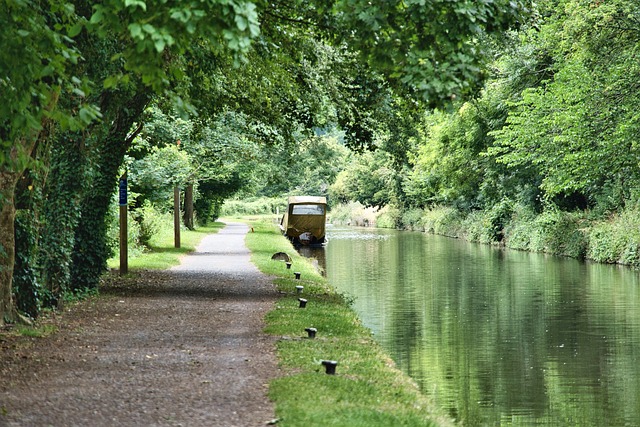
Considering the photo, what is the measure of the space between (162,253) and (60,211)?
689 inches

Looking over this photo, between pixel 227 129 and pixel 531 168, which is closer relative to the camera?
pixel 227 129

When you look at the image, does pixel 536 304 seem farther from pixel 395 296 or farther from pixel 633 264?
pixel 633 264

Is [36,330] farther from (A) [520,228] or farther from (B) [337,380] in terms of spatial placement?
(A) [520,228]

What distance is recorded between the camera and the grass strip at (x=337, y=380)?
8.86 metres

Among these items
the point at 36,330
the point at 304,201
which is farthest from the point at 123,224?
the point at 304,201

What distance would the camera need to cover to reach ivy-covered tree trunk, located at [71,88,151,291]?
765 inches

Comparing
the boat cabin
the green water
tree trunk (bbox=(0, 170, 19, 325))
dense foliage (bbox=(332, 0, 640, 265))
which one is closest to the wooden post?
the green water

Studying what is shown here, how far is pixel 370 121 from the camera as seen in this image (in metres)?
20.5

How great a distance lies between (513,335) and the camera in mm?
19141

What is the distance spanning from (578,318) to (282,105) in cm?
795

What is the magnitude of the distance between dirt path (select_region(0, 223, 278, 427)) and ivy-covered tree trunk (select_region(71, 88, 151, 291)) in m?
0.75

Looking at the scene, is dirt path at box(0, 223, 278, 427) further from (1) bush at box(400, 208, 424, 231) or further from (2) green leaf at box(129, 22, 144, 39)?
(1) bush at box(400, 208, 424, 231)

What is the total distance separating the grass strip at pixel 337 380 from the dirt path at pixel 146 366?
28 cm

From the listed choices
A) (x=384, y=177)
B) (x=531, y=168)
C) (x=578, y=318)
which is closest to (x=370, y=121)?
(x=578, y=318)
